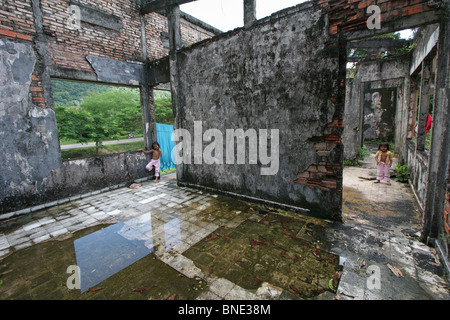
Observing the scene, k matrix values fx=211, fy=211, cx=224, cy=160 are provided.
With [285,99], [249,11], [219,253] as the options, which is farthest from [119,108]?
[219,253]

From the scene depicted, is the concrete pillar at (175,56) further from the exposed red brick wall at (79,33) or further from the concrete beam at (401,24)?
the concrete beam at (401,24)

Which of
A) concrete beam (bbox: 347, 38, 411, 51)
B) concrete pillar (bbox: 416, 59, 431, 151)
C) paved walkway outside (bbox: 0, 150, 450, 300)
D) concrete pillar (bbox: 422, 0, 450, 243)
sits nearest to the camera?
paved walkway outside (bbox: 0, 150, 450, 300)

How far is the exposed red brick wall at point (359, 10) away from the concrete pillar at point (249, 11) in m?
1.38

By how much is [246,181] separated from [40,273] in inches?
150

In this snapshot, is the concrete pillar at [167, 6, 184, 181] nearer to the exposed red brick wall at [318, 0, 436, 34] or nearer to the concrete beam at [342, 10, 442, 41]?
Result: the exposed red brick wall at [318, 0, 436, 34]

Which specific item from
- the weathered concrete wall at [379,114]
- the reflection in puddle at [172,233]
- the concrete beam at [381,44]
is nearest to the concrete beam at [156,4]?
the reflection in puddle at [172,233]

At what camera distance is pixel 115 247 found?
3322 millimetres

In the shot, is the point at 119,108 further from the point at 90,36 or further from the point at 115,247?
the point at 115,247

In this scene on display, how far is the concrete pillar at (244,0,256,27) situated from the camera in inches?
172

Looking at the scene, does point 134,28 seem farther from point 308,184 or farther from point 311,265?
point 311,265

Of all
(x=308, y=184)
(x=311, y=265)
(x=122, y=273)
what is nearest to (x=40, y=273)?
(x=122, y=273)

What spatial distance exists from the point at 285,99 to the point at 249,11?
2.06 m

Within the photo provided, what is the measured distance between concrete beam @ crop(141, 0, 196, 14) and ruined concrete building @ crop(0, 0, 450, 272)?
56mm

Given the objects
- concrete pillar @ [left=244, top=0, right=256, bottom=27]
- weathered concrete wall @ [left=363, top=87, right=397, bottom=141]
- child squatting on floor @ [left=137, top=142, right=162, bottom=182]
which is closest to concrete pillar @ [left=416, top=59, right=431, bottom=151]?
concrete pillar @ [left=244, top=0, right=256, bottom=27]
